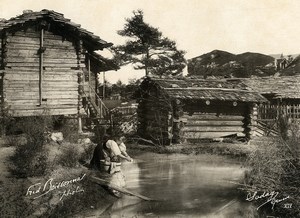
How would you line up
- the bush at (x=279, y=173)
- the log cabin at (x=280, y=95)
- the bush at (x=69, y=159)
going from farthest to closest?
the log cabin at (x=280, y=95)
the bush at (x=69, y=159)
the bush at (x=279, y=173)

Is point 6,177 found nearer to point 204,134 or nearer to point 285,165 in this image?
point 285,165

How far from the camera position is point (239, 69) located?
A: 47844 mm

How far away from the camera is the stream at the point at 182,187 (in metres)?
8.34

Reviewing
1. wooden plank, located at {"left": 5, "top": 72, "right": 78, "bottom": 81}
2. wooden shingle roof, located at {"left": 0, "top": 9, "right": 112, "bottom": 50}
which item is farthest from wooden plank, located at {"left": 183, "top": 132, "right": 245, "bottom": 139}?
wooden shingle roof, located at {"left": 0, "top": 9, "right": 112, "bottom": 50}

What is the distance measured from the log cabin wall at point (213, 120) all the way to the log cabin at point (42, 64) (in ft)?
18.7

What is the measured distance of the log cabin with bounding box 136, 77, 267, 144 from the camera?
1802 centimetres

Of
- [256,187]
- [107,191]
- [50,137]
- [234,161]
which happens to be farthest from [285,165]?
[50,137]

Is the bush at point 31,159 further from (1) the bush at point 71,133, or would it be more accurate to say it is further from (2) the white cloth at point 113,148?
(1) the bush at point 71,133

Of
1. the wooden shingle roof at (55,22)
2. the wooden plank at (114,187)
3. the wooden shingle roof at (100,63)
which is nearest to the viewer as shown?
the wooden plank at (114,187)

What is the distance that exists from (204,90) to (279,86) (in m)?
13.3

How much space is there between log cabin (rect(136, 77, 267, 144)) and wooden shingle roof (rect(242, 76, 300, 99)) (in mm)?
8906

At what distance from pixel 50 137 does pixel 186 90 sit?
7.09m

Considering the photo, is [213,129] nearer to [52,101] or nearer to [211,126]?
[211,126]
